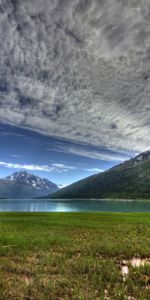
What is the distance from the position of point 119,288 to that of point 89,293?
4.88 ft

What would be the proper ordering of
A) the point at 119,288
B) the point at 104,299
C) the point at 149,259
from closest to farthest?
the point at 104,299, the point at 119,288, the point at 149,259

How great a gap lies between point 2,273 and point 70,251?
6.28 m

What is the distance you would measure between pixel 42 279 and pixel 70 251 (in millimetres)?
6476

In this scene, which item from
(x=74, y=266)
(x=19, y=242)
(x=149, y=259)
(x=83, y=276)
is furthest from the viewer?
(x=19, y=242)

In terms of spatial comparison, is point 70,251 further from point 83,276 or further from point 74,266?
point 83,276

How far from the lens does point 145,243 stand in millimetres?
20938

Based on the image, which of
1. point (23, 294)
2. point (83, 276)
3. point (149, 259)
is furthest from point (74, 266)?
point (149, 259)

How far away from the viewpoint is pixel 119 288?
10.6m

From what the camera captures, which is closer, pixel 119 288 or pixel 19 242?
pixel 119 288

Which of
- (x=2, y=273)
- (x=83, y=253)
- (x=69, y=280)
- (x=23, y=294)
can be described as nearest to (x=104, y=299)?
(x=69, y=280)

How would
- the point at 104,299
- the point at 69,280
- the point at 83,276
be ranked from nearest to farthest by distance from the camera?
the point at 104,299, the point at 69,280, the point at 83,276

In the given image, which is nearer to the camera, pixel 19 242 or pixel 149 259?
pixel 149 259

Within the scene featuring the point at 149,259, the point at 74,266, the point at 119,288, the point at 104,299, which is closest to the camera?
the point at 104,299

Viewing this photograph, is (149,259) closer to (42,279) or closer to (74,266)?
(74,266)
